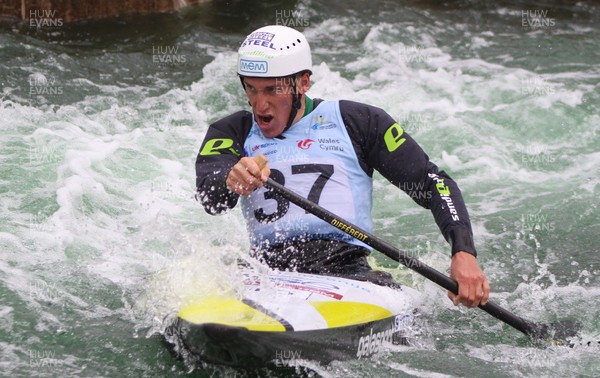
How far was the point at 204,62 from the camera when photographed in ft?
32.4

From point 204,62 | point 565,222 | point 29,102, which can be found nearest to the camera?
point 565,222

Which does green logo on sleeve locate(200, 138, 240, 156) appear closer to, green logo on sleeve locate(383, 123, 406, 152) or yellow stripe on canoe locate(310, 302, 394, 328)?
green logo on sleeve locate(383, 123, 406, 152)

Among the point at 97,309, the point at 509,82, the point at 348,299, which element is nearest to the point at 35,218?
the point at 97,309

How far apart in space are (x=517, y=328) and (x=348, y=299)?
3.09 ft

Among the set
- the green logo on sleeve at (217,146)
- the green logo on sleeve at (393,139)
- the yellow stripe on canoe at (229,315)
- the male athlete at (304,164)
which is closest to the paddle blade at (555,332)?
the male athlete at (304,164)

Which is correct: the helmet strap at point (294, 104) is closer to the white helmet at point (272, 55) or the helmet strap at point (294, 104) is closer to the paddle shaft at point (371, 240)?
the white helmet at point (272, 55)

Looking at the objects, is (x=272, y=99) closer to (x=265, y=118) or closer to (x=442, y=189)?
(x=265, y=118)

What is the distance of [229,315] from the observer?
13.0ft

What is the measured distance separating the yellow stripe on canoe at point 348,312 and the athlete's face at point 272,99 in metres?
1.03

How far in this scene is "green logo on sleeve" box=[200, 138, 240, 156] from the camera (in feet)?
15.5

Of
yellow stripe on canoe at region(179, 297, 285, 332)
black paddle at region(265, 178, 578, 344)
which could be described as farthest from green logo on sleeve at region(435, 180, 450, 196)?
yellow stripe on canoe at region(179, 297, 285, 332)

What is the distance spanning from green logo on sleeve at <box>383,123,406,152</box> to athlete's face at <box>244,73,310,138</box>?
19.1 inches

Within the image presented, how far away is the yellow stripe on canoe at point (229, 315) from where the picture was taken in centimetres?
389

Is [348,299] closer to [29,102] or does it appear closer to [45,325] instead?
[45,325]
